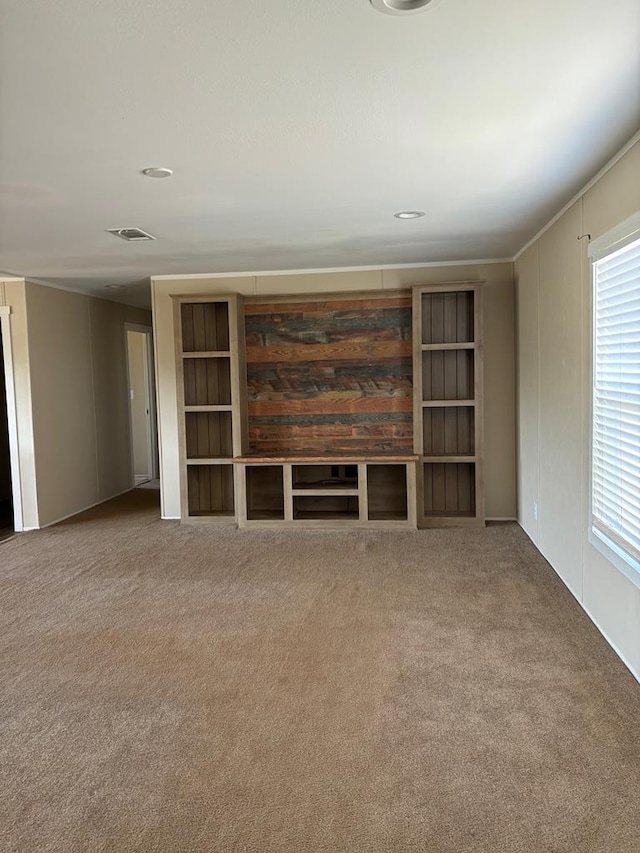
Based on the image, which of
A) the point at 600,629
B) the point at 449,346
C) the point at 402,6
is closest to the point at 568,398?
the point at 600,629

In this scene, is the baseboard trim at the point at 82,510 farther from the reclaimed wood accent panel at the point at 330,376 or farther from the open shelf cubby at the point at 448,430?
the open shelf cubby at the point at 448,430

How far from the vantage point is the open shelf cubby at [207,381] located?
20.6 feet

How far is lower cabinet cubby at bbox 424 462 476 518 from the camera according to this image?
5.98m

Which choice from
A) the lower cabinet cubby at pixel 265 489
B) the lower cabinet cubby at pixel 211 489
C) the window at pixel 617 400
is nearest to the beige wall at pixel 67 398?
the lower cabinet cubby at pixel 211 489

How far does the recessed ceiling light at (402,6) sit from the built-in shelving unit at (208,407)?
4.35 m

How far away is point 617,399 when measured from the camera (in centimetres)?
304

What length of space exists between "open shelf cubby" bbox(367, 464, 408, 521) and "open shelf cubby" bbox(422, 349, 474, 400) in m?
0.75

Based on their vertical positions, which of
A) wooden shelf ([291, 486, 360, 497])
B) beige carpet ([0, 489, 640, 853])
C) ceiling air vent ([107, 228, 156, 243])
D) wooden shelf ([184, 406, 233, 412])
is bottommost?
beige carpet ([0, 489, 640, 853])

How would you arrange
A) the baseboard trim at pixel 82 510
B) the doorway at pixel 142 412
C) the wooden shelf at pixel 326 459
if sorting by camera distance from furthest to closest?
the doorway at pixel 142 412 < the baseboard trim at pixel 82 510 < the wooden shelf at pixel 326 459

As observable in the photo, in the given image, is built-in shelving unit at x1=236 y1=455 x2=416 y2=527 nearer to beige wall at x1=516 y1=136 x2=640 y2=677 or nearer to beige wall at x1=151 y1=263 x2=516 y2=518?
beige wall at x1=151 y1=263 x2=516 y2=518

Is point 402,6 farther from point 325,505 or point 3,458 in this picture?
point 3,458

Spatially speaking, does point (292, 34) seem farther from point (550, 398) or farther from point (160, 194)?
point (550, 398)

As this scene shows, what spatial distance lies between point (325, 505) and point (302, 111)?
4.32 metres

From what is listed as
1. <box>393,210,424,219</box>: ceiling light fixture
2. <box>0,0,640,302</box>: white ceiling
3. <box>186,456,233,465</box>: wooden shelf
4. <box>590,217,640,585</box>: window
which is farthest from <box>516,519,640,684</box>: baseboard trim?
<box>186,456,233,465</box>: wooden shelf
